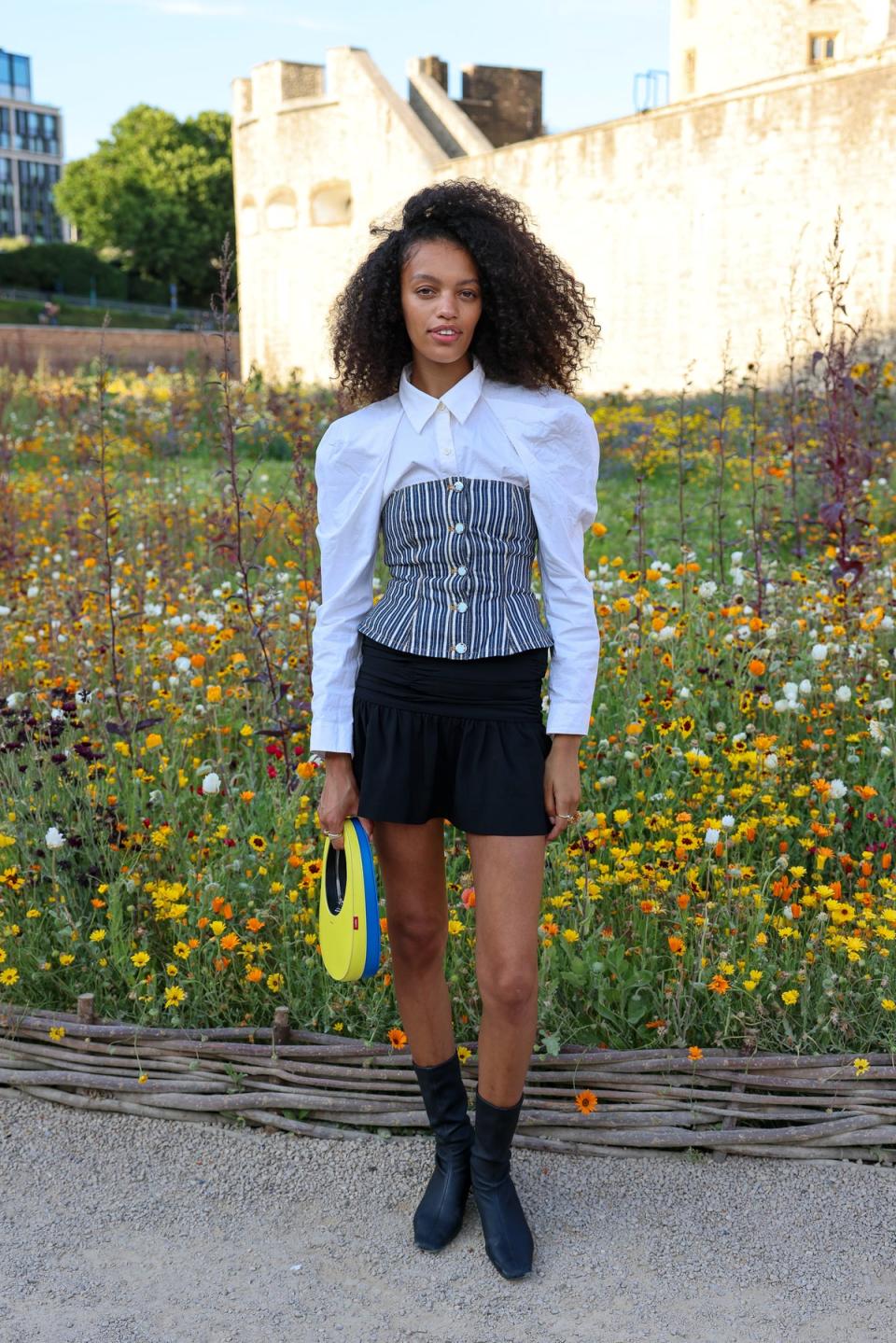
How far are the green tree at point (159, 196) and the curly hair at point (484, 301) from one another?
50.6 m

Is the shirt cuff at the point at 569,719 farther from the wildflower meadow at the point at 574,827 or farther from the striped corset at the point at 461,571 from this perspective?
the wildflower meadow at the point at 574,827

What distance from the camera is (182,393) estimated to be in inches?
567

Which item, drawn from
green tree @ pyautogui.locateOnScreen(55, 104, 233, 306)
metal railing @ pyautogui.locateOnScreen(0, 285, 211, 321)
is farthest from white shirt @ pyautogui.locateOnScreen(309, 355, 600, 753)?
green tree @ pyautogui.locateOnScreen(55, 104, 233, 306)

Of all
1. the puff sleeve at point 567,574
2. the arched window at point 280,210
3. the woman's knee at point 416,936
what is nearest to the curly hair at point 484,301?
the puff sleeve at point 567,574

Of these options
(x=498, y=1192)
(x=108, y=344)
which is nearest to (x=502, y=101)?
(x=108, y=344)

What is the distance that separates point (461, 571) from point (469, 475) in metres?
0.18

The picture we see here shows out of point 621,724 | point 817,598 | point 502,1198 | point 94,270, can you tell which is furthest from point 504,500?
point 94,270

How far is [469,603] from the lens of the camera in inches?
93.6

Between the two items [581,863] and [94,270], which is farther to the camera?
[94,270]

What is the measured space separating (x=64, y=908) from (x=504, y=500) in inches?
68.1

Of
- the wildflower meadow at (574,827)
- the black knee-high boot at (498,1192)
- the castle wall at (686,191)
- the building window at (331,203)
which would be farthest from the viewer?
the building window at (331,203)

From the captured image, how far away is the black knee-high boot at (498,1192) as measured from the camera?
2.50m

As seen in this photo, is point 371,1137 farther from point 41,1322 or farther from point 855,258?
point 855,258

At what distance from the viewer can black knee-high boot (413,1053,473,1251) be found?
8.61 ft
